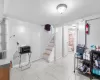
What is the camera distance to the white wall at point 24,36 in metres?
3.22

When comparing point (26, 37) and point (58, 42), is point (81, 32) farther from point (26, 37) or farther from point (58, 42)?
point (26, 37)

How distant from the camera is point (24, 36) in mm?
3727

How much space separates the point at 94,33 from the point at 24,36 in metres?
3.05

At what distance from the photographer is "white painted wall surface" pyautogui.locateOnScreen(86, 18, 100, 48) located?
261 cm

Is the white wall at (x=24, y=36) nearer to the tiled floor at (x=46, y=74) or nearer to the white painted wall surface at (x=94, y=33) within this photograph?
the tiled floor at (x=46, y=74)

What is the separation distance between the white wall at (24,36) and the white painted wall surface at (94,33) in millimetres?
2709

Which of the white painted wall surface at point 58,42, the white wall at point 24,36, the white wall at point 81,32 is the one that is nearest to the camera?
the white wall at point 81,32

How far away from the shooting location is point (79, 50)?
9.20 feet

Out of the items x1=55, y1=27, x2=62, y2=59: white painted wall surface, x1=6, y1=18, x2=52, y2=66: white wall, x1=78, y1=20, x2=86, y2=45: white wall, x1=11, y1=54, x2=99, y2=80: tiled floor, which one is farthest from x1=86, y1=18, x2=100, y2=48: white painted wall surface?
x1=6, y1=18, x2=52, y2=66: white wall

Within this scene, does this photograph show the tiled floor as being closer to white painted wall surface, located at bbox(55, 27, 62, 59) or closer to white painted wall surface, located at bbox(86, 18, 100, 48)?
white painted wall surface, located at bbox(86, 18, 100, 48)

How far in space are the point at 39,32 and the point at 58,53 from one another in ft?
5.71

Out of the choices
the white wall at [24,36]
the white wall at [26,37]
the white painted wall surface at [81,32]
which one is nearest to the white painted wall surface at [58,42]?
the white wall at [26,37]

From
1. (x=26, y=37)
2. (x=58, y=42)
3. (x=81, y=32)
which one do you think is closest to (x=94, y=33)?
(x=81, y=32)

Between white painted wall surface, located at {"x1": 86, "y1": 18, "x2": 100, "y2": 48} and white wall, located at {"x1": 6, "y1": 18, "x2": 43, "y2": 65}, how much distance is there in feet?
8.89
